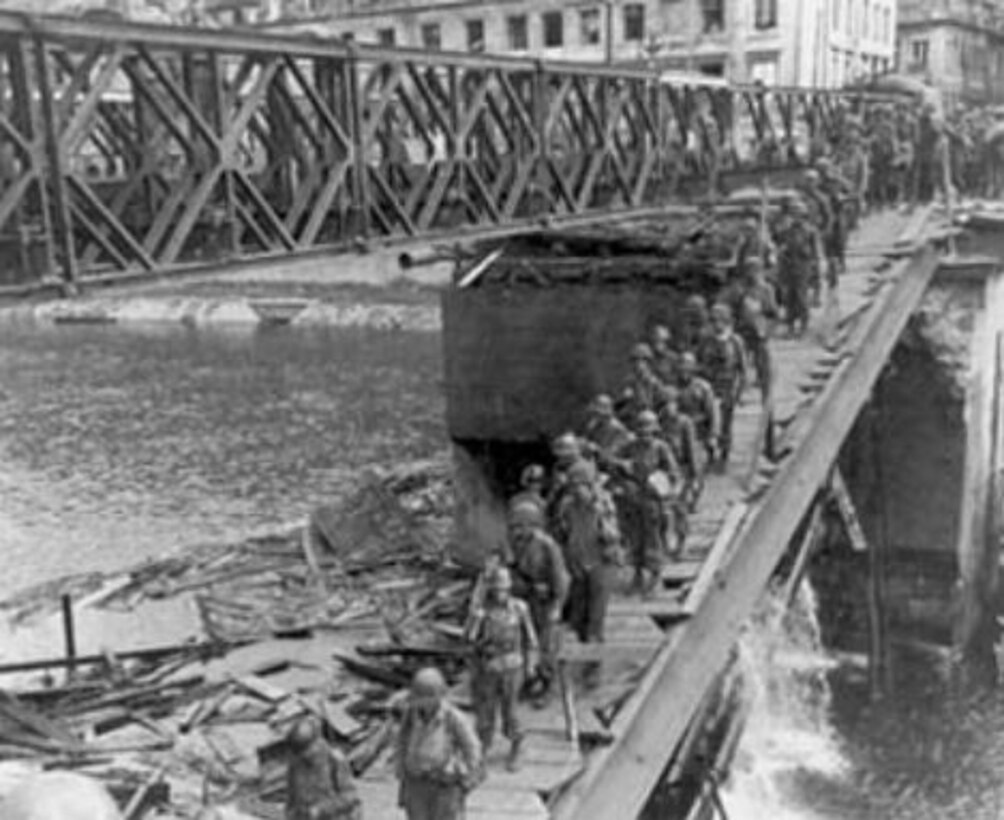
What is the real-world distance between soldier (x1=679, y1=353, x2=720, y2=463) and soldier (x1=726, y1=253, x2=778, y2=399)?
181 cm

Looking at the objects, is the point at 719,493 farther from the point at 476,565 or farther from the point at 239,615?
the point at 239,615

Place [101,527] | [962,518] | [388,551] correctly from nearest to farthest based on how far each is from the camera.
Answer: [388,551]
[962,518]
[101,527]

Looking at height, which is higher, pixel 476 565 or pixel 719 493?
pixel 719 493

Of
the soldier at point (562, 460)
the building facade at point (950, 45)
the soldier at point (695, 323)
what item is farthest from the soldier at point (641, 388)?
the building facade at point (950, 45)

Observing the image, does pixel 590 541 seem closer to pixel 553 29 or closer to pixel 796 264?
pixel 796 264

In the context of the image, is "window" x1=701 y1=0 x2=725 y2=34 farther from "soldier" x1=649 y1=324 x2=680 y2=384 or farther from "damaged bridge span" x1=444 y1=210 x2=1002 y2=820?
"soldier" x1=649 y1=324 x2=680 y2=384

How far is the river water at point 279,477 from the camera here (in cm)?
2331

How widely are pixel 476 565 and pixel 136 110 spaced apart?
8.53m

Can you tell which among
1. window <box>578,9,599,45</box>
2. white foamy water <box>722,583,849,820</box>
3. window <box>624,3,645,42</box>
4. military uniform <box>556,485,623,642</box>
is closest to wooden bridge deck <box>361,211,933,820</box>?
military uniform <box>556,485,623,642</box>

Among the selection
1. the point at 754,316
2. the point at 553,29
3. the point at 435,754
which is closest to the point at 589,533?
the point at 435,754

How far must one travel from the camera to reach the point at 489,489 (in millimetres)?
20453

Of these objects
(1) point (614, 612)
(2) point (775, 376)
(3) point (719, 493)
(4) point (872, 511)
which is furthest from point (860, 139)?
(1) point (614, 612)

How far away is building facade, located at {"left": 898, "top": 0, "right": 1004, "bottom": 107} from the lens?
7075 centimetres

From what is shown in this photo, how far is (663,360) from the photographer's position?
1634 cm
